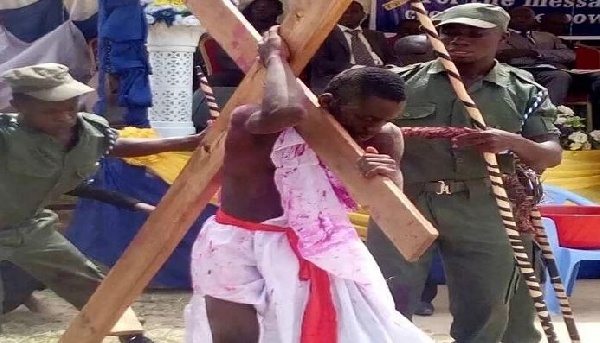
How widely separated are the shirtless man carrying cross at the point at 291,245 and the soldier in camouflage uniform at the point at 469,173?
38.5 inches

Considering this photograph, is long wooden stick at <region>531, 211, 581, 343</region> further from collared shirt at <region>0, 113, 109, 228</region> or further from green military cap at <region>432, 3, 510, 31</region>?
collared shirt at <region>0, 113, 109, 228</region>

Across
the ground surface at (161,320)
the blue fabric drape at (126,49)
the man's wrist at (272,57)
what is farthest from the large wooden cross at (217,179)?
the blue fabric drape at (126,49)

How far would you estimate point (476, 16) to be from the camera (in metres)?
4.48

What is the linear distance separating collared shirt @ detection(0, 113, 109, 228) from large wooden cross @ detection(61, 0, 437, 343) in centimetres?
85

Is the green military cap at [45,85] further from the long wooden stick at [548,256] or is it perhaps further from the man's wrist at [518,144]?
the long wooden stick at [548,256]

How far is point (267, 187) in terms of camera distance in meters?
3.60

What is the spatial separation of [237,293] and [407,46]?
3760mm

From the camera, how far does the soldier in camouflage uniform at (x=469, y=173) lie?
4.57 metres

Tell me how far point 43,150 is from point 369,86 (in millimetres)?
1847

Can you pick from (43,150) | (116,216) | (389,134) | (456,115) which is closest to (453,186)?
(456,115)

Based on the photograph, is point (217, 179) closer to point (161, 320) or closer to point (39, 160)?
point (39, 160)

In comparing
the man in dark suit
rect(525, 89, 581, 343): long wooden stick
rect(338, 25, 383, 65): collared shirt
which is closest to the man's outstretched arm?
rect(525, 89, 581, 343): long wooden stick

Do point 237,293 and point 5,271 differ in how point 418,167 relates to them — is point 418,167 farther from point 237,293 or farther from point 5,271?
point 5,271

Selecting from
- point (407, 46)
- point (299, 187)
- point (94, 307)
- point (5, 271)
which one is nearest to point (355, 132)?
point (299, 187)
